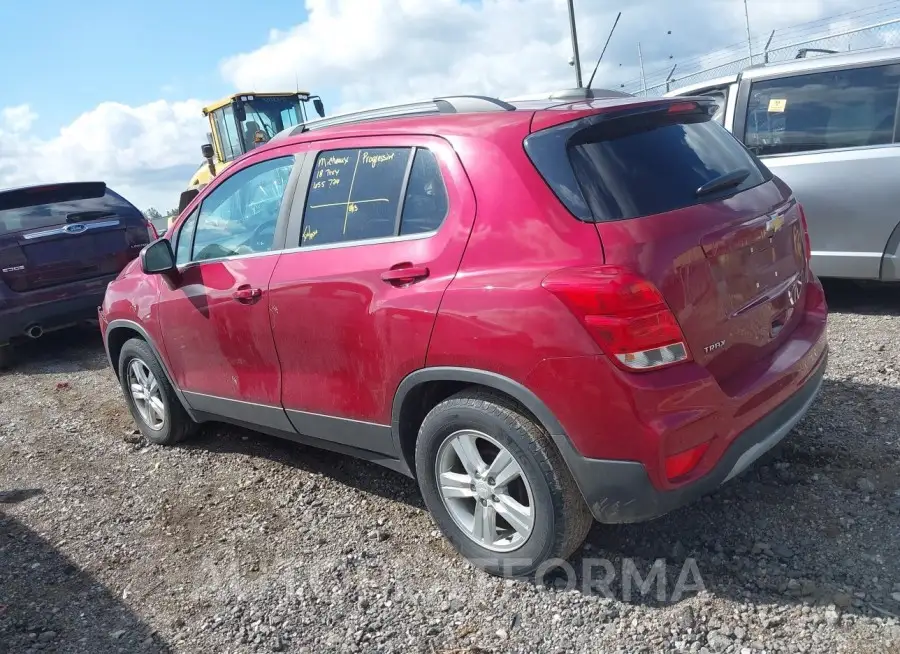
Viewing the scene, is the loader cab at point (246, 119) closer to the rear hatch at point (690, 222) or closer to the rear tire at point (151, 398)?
the rear tire at point (151, 398)

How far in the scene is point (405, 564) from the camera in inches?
127

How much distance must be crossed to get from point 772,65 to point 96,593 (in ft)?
→ 19.1

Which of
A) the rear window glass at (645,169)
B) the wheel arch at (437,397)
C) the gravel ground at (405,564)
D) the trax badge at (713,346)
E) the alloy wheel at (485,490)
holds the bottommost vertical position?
the gravel ground at (405,564)

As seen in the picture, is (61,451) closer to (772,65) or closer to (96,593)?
(96,593)

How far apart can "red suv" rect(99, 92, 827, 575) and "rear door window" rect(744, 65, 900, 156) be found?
8.96 ft

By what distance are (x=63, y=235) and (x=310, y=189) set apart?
15.5ft

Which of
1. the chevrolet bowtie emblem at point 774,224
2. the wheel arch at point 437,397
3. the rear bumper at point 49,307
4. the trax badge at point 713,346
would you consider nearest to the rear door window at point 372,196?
the wheel arch at point 437,397

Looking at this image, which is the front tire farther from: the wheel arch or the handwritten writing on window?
the handwritten writing on window

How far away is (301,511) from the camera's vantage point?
12.5ft

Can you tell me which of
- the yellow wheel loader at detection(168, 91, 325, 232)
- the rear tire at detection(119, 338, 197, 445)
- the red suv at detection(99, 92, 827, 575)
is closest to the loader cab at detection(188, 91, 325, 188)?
the yellow wheel loader at detection(168, 91, 325, 232)

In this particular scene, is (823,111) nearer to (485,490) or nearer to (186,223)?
(485,490)

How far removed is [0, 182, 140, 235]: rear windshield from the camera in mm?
7078

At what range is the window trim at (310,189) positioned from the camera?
296 centimetres

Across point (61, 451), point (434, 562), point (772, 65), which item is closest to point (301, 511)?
point (434, 562)
